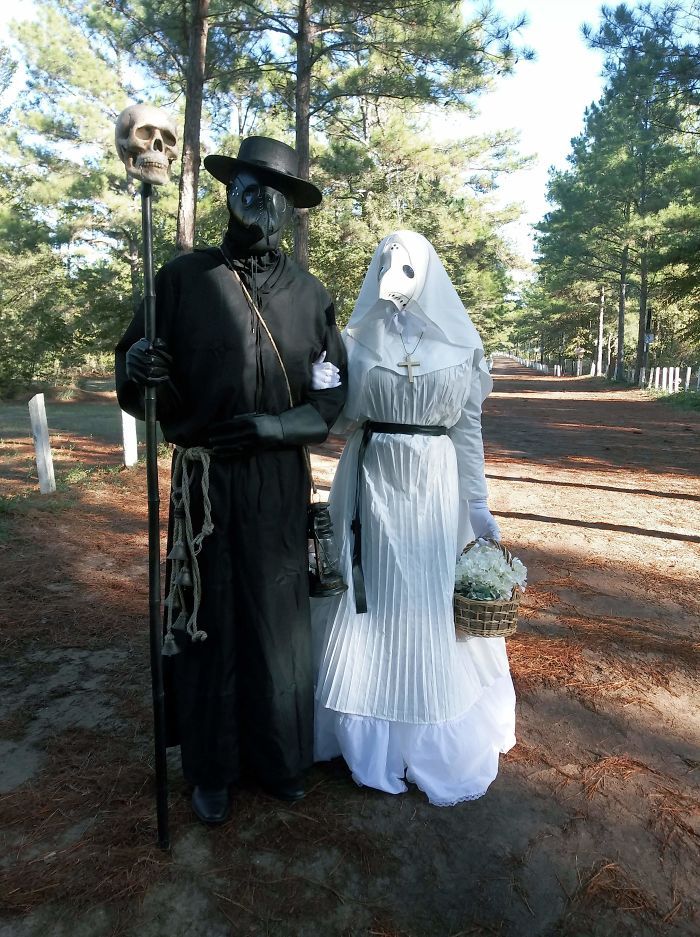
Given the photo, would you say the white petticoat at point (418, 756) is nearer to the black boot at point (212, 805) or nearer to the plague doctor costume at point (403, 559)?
the plague doctor costume at point (403, 559)

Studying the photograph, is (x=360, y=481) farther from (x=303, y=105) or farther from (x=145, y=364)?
(x=303, y=105)

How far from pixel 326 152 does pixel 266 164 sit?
15.0 m

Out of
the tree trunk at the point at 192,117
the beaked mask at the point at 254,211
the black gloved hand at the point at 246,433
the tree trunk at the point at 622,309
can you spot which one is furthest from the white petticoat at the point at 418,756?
the tree trunk at the point at 622,309

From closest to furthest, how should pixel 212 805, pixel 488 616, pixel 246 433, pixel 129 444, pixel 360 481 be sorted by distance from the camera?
pixel 246 433 < pixel 212 805 < pixel 488 616 < pixel 360 481 < pixel 129 444

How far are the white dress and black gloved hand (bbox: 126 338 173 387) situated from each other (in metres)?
0.83

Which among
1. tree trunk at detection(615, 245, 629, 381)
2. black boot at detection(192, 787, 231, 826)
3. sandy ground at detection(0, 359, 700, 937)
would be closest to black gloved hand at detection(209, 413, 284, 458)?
black boot at detection(192, 787, 231, 826)

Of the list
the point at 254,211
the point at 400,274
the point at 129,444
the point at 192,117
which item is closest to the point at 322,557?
the point at 400,274

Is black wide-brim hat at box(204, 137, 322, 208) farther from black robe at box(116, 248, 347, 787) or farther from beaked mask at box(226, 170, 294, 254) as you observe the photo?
black robe at box(116, 248, 347, 787)

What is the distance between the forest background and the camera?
1117 centimetres

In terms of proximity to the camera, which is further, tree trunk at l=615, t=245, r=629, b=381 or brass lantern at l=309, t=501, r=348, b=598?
tree trunk at l=615, t=245, r=629, b=381

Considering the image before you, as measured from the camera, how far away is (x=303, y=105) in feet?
37.7

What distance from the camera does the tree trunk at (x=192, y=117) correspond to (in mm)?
9477

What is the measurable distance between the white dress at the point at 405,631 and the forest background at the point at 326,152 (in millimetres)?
8476

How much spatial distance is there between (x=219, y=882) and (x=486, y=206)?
26958mm
